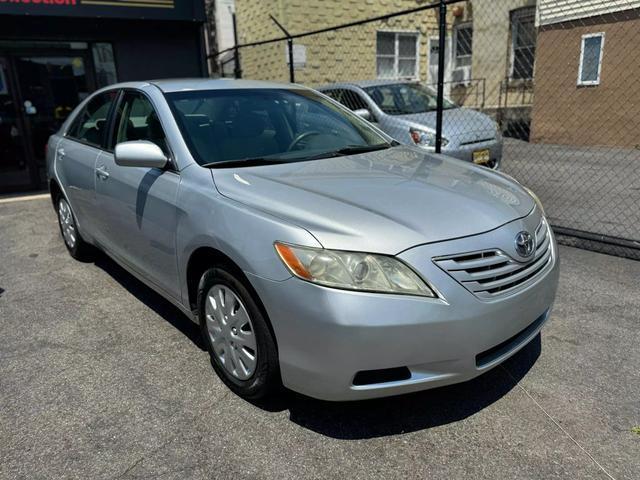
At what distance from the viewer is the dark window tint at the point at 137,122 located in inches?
130

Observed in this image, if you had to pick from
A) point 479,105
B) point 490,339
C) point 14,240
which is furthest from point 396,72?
point 490,339

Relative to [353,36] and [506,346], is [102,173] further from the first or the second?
[353,36]

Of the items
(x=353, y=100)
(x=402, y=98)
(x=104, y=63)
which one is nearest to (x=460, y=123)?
(x=402, y=98)

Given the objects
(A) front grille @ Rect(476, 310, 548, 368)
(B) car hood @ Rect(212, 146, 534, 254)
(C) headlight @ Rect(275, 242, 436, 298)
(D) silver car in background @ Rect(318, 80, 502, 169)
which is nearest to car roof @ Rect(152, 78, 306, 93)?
(B) car hood @ Rect(212, 146, 534, 254)

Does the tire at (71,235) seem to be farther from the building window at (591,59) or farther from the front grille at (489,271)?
the building window at (591,59)

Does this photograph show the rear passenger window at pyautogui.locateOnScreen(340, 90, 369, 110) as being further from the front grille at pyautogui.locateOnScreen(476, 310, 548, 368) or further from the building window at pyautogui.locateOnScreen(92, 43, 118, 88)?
the front grille at pyautogui.locateOnScreen(476, 310, 548, 368)

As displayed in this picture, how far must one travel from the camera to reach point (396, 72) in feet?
50.2

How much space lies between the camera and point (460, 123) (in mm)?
7461

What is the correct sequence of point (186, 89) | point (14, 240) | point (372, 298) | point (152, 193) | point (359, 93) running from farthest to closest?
point (359, 93) → point (14, 240) → point (186, 89) → point (152, 193) → point (372, 298)

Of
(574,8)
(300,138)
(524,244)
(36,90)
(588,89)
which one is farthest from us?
(588,89)

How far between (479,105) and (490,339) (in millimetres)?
13611

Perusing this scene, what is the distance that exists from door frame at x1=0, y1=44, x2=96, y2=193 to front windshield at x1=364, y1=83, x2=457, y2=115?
4519 millimetres

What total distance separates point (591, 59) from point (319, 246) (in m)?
11.9

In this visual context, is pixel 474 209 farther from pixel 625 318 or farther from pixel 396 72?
pixel 396 72
